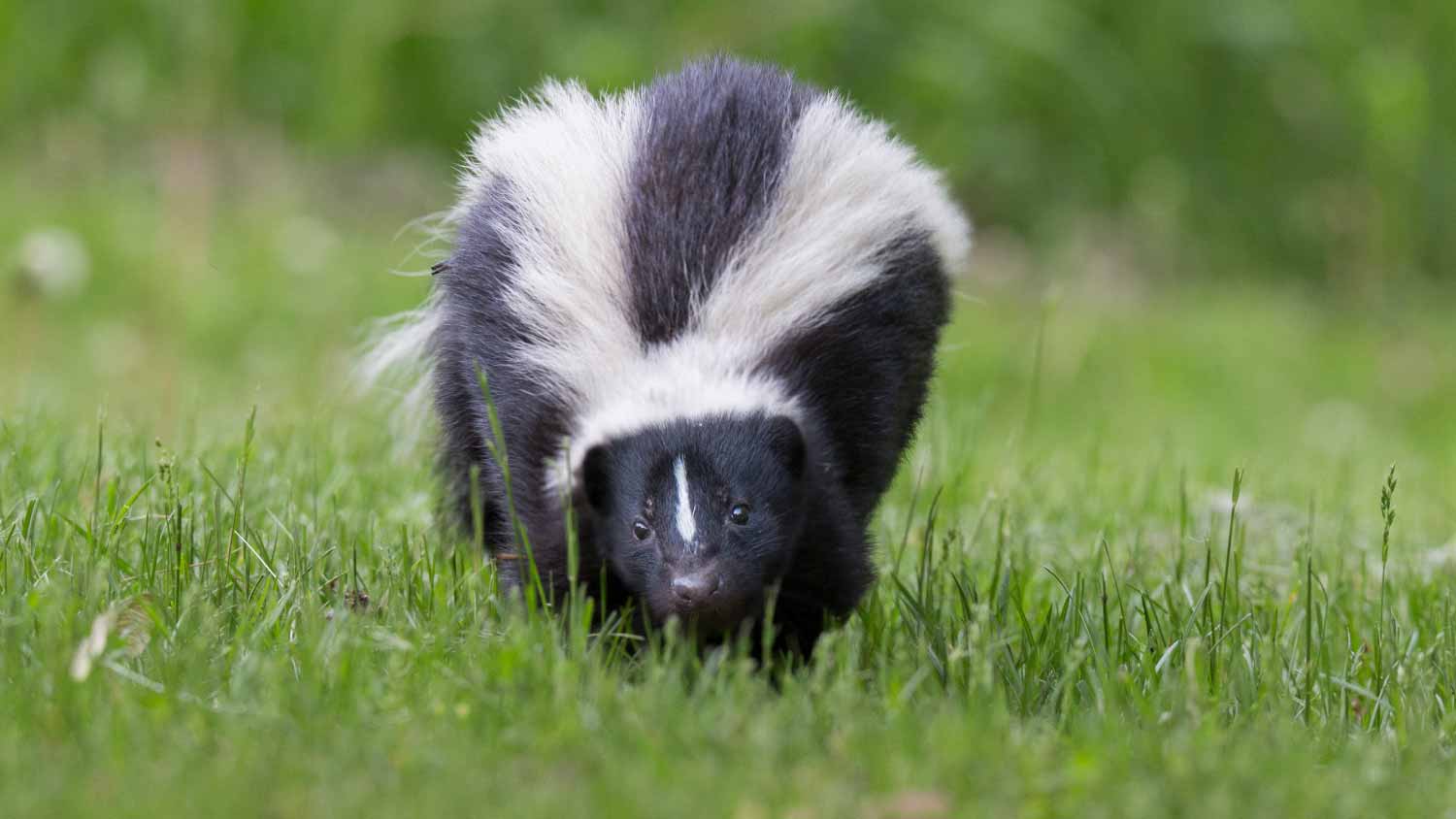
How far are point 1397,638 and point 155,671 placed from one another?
2.75 m

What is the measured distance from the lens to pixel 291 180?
11906 mm

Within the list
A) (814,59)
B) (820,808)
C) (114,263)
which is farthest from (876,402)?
(814,59)

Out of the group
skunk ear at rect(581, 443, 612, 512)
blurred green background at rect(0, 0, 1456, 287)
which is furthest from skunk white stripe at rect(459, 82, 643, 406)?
blurred green background at rect(0, 0, 1456, 287)

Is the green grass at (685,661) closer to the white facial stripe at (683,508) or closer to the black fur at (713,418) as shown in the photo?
the black fur at (713,418)

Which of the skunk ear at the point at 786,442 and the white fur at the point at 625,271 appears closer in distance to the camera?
the skunk ear at the point at 786,442

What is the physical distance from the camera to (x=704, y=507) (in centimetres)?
360

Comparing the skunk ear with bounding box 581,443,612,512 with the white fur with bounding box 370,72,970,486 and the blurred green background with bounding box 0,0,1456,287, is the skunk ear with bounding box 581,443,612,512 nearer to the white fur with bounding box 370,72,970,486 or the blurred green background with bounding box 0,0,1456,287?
the white fur with bounding box 370,72,970,486

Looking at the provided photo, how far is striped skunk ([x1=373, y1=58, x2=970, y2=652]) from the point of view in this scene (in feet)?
12.0

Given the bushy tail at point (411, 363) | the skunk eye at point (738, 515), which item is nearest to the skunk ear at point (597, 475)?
the skunk eye at point (738, 515)

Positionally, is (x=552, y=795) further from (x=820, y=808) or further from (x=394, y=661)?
(x=394, y=661)

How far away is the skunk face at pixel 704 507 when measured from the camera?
3.55 m

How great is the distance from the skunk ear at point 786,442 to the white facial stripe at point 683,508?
7.8 inches

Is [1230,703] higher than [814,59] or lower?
lower

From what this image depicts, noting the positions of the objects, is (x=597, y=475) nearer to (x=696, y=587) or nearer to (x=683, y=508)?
(x=683, y=508)
